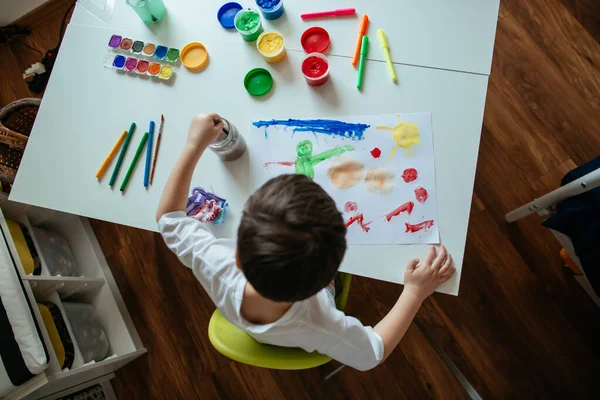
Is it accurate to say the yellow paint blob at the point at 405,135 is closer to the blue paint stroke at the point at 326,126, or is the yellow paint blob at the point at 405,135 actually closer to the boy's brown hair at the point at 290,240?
the blue paint stroke at the point at 326,126

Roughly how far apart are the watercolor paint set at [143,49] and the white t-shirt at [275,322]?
0.41 m

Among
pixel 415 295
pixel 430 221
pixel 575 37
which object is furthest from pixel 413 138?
pixel 575 37

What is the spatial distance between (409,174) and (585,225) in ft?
1.59

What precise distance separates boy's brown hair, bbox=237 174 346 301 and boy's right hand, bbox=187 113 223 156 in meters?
0.30

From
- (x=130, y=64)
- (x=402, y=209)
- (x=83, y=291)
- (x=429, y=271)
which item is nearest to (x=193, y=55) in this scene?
(x=130, y=64)

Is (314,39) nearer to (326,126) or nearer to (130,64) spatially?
A: (326,126)

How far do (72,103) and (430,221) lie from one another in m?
0.90

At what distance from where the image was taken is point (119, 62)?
1.05 m

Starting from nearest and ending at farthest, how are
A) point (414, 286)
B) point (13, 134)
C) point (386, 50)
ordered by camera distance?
point (414, 286), point (386, 50), point (13, 134)

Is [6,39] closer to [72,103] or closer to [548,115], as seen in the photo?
[72,103]

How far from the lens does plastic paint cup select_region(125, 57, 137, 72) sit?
3.41 ft

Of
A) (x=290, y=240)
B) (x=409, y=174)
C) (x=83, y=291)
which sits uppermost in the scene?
(x=290, y=240)

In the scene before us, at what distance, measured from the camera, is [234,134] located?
90 cm

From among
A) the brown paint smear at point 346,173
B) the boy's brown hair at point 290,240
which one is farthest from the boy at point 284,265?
the brown paint smear at point 346,173
